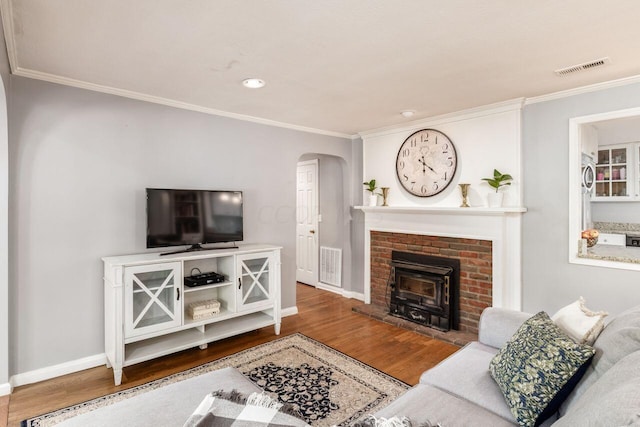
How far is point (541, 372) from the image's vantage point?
1450mm

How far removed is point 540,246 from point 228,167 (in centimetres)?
316

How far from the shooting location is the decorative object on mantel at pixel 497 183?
3340mm

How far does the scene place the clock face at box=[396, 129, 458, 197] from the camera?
151 inches

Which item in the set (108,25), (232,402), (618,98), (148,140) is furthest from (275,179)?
(618,98)

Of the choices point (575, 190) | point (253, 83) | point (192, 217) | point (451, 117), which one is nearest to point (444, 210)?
point (451, 117)

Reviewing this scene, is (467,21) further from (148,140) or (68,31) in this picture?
(148,140)

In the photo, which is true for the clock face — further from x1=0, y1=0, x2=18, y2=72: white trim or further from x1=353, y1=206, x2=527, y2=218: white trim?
x1=0, y1=0, x2=18, y2=72: white trim

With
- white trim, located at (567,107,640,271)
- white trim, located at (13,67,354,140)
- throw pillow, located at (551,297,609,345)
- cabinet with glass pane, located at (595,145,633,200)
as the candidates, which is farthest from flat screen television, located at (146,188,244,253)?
cabinet with glass pane, located at (595,145,633,200)

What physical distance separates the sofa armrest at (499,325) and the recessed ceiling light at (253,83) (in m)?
2.35

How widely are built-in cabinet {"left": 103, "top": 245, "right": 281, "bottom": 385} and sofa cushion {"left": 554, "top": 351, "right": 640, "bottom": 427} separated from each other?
2693 millimetres

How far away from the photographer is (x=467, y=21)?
1.85 m

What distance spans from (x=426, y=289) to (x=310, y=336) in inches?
55.4

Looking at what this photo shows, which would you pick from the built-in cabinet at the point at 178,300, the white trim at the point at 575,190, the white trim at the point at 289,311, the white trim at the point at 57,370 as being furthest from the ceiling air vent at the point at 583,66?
the white trim at the point at 57,370

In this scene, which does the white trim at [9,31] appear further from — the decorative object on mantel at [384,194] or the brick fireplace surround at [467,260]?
the brick fireplace surround at [467,260]
